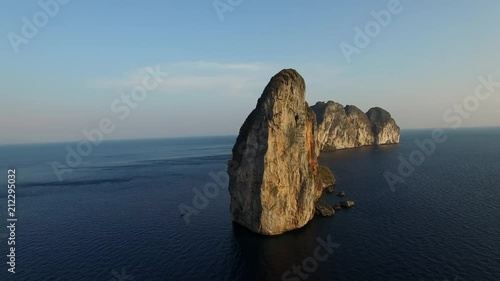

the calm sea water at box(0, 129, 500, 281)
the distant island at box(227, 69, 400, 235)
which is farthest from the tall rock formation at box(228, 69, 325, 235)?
the calm sea water at box(0, 129, 500, 281)

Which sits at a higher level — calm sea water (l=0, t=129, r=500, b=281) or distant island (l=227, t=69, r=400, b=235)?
distant island (l=227, t=69, r=400, b=235)

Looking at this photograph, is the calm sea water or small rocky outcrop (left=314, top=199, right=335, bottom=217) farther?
small rocky outcrop (left=314, top=199, right=335, bottom=217)

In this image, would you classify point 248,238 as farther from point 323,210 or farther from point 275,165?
point 323,210

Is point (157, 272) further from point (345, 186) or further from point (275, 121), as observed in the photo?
point (345, 186)

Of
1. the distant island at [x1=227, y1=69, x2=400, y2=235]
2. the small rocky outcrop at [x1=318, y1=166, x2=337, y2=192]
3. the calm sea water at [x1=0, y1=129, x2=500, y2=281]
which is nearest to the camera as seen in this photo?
the calm sea water at [x1=0, y1=129, x2=500, y2=281]

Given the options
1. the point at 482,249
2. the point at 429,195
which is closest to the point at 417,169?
the point at 429,195

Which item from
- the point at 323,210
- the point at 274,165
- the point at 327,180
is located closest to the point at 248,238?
the point at 274,165

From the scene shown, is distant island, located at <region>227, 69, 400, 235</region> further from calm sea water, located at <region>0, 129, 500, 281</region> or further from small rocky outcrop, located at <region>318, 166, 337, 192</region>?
small rocky outcrop, located at <region>318, 166, 337, 192</region>
